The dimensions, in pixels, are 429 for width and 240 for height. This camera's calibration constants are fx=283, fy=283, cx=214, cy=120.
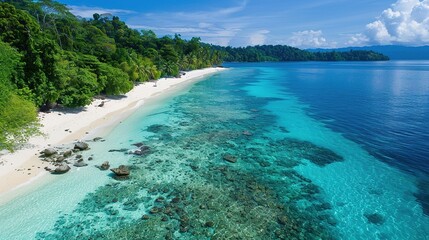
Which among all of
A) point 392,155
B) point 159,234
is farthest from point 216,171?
point 392,155

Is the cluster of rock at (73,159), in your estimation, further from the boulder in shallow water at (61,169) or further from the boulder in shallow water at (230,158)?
the boulder in shallow water at (230,158)

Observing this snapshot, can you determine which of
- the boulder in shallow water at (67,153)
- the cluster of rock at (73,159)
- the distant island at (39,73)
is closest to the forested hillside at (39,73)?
the distant island at (39,73)

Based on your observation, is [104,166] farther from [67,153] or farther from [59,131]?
[59,131]

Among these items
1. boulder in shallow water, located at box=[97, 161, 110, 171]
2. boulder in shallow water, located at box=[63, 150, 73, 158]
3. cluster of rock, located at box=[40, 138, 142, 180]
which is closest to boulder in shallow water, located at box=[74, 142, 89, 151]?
cluster of rock, located at box=[40, 138, 142, 180]

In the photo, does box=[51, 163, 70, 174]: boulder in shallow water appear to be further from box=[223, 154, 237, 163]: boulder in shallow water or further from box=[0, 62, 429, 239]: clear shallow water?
box=[223, 154, 237, 163]: boulder in shallow water

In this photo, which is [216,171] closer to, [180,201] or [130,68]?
[180,201]
